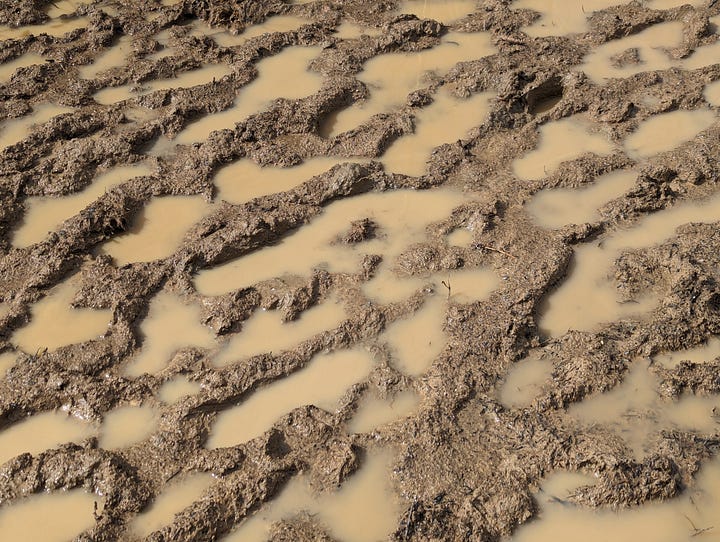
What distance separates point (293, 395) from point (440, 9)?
427 cm

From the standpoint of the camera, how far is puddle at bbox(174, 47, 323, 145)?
521 cm

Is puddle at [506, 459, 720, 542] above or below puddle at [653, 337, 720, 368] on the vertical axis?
below

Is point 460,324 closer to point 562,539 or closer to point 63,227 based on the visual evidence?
point 562,539

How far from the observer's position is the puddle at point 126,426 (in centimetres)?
344

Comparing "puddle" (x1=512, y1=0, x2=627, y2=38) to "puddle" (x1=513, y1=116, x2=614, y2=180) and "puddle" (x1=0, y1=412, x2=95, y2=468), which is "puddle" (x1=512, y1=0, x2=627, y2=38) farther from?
"puddle" (x1=0, y1=412, x2=95, y2=468)

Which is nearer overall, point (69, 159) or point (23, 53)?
point (69, 159)

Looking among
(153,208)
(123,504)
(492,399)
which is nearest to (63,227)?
(153,208)

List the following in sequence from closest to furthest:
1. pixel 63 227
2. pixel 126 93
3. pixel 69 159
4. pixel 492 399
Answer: pixel 492 399 < pixel 63 227 < pixel 69 159 < pixel 126 93

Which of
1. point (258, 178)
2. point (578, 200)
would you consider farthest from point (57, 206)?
point (578, 200)

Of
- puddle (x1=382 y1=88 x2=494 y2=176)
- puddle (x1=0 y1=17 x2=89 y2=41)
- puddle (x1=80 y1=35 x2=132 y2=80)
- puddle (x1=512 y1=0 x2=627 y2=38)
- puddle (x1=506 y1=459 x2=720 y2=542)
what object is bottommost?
puddle (x1=506 y1=459 x2=720 y2=542)

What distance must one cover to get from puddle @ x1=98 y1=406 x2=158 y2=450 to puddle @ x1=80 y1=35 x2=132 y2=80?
325 centimetres

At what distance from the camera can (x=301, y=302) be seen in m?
3.99

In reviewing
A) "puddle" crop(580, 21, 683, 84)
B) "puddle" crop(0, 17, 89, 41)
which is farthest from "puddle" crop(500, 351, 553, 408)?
"puddle" crop(0, 17, 89, 41)

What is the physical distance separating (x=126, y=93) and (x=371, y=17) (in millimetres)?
2263
